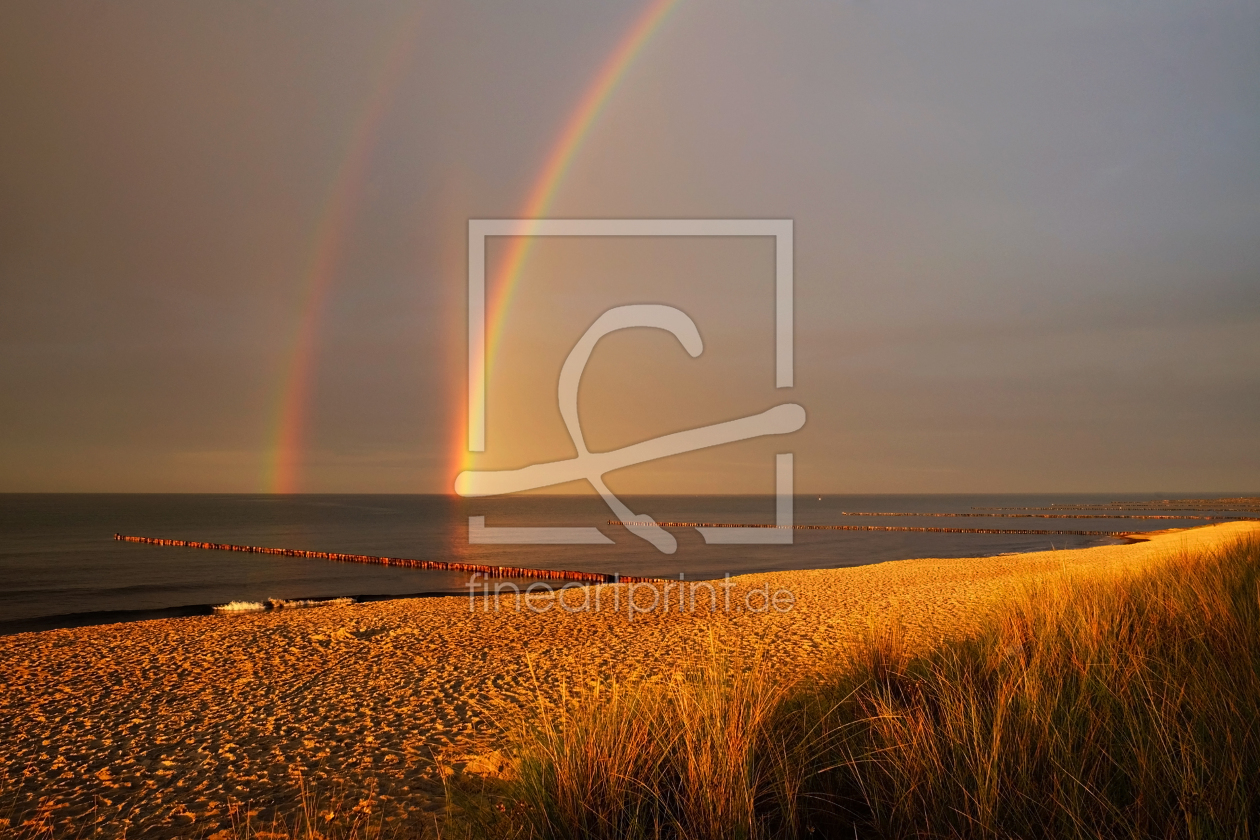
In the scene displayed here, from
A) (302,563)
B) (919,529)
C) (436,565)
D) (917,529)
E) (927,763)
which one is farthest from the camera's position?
(917,529)

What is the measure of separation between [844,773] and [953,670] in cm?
170

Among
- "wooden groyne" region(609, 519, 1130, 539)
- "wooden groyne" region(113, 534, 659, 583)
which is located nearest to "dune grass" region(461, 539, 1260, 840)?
"wooden groyne" region(113, 534, 659, 583)

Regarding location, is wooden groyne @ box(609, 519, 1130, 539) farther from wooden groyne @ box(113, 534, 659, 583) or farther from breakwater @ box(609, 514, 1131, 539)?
wooden groyne @ box(113, 534, 659, 583)

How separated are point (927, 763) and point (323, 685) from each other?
25.8ft

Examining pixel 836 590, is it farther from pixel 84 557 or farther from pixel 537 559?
pixel 84 557

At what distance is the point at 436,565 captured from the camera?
37.8 metres

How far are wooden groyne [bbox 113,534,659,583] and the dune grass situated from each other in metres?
22.0

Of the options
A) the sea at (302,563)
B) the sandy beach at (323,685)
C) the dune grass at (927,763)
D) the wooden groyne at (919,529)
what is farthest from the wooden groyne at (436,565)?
the wooden groyne at (919,529)

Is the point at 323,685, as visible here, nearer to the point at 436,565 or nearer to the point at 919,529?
the point at 436,565

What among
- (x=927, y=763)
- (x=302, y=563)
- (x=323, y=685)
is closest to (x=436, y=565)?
(x=302, y=563)

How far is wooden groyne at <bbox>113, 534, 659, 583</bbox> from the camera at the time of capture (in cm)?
3068

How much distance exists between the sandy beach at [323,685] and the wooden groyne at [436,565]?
40.3ft

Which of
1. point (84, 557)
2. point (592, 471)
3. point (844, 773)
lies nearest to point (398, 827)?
point (844, 773)

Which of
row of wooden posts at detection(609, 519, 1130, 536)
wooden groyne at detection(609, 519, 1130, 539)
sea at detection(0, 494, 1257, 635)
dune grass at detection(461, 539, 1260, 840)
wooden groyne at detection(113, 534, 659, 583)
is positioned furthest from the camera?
wooden groyne at detection(609, 519, 1130, 539)
